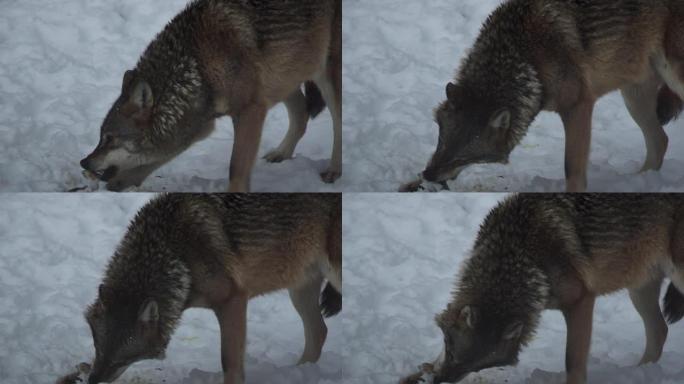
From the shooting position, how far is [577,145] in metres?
4.01

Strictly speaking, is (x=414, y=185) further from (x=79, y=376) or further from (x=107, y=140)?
(x=79, y=376)

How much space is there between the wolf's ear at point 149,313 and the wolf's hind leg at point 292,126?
64 centimetres

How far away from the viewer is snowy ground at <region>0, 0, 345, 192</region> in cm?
404

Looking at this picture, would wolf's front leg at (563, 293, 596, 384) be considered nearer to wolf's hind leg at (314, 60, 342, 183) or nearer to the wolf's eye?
wolf's hind leg at (314, 60, 342, 183)

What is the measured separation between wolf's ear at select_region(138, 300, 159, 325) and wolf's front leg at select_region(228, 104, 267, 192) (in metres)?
0.48

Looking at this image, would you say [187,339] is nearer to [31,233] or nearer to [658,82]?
[31,233]

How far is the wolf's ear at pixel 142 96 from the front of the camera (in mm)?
3982

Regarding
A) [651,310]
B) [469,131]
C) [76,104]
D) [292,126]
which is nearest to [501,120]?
[469,131]

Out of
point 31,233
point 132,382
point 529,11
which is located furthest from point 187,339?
point 529,11

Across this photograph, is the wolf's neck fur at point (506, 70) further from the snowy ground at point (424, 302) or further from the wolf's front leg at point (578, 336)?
the wolf's front leg at point (578, 336)

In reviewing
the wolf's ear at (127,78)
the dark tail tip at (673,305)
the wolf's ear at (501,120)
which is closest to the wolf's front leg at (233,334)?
the wolf's ear at (127,78)

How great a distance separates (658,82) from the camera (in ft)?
13.1

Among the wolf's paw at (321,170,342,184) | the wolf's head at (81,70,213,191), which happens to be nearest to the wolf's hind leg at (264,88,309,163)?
the wolf's paw at (321,170,342,184)

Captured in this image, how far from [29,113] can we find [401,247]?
1390 mm
